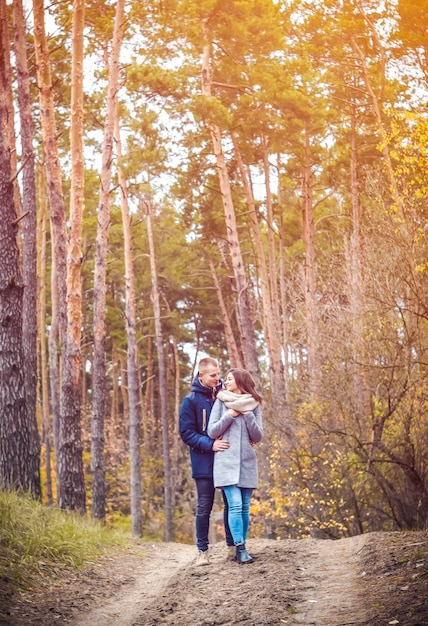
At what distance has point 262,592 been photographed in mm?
4758

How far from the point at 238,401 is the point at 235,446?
16.6 inches

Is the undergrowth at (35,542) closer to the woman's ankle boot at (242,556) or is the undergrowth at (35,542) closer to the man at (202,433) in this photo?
the man at (202,433)

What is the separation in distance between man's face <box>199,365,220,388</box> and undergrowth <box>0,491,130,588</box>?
2234 millimetres

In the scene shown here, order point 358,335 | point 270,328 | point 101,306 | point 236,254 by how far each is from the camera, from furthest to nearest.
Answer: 1. point 270,328
2. point 236,254
3. point 101,306
4. point 358,335

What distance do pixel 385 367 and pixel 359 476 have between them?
2205mm

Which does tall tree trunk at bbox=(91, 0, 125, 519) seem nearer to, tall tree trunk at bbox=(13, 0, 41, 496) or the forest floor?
tall tree trunk at bbox=(13, 0, 41, 496)

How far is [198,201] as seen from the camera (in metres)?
20.5

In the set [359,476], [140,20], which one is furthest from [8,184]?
[140,20]

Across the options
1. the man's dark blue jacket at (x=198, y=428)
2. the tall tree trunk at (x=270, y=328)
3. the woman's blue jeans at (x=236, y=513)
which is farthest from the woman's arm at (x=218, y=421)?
the tall tree trunk at (x=270, y=328)

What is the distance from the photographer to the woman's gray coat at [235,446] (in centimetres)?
583

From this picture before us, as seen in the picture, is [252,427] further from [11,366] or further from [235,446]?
[11,366]

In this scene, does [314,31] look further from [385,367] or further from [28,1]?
[385,367]

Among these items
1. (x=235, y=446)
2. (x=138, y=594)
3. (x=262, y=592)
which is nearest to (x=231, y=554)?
Result: (x=138, y=594)

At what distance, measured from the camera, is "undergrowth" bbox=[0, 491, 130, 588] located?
226 inches
